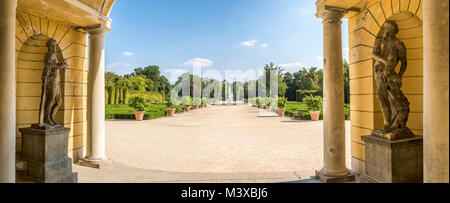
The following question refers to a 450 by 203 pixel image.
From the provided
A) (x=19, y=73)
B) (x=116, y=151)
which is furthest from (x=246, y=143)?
(x=19, y=73)

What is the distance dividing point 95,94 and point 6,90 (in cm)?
352

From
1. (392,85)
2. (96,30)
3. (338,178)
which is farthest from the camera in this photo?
(96,30)

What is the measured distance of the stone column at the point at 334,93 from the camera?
5141mm

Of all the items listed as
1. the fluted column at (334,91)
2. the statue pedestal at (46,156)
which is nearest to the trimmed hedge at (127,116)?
the statue pedestal at (46,156)

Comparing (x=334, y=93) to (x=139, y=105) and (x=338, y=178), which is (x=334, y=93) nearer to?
(x=338, y=178)

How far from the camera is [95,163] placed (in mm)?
6477

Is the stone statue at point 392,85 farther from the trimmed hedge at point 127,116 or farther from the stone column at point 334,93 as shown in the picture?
the trimmed hedge at point 127,116

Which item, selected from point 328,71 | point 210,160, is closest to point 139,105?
point 210,160

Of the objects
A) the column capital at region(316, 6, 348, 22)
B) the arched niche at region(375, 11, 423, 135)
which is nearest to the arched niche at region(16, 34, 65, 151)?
the column capital at region(316, 6, 348, 22)

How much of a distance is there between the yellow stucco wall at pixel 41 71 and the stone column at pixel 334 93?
700cm

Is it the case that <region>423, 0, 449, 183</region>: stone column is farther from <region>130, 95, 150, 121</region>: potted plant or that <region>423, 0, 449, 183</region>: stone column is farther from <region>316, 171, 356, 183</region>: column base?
<region>130, 95, 150, 121</region>: potted plant

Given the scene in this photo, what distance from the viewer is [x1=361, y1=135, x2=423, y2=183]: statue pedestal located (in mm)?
3695
